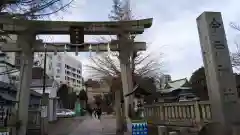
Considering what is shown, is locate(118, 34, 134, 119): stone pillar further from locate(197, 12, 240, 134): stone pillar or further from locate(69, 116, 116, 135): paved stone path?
locate(197, 12, 240, 134): stone pillar

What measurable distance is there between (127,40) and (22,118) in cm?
773

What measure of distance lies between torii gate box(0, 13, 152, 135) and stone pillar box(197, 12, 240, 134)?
5.70m

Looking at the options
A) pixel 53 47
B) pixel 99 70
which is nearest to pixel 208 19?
pixel 53 47

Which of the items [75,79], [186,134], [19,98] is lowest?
[186,134]

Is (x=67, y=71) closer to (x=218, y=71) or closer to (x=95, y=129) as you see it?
(x=95, y=129)

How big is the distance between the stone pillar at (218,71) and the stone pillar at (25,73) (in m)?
9.73

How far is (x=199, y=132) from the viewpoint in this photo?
32.6 feet

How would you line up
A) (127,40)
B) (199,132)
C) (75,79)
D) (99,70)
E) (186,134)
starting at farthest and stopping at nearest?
(75,79)
(99,70)
(127,40)
(186,134)
(199,132)

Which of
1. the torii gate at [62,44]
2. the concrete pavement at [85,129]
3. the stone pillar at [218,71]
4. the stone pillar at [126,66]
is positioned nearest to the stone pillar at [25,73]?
the torii gate at [62,44]

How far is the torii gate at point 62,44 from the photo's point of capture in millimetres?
14523

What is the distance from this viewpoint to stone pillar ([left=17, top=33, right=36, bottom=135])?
14539mm

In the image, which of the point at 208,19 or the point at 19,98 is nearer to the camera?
the point at 208,19

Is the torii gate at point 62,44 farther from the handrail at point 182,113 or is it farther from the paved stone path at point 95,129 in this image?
the paved stone path at point 95,129

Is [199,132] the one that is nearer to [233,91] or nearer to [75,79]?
[233,91]
